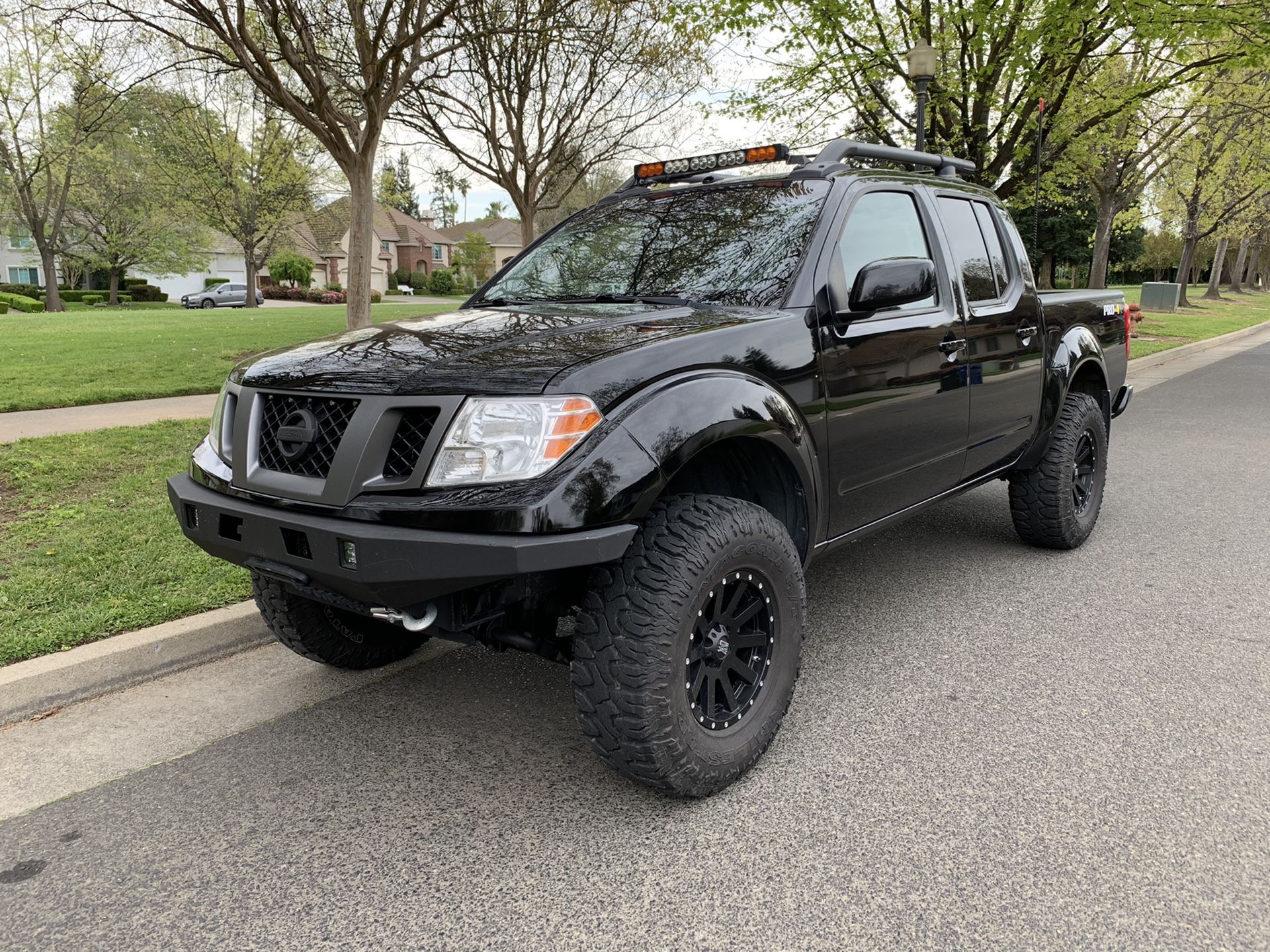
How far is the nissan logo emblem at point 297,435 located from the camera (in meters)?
2.48

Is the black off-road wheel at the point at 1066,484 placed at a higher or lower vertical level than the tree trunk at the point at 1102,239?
lower

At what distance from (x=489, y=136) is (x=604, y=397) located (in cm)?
1933

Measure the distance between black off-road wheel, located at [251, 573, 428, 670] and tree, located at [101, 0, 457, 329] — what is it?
26.4ft

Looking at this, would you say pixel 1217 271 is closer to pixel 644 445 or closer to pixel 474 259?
pixel 474 259

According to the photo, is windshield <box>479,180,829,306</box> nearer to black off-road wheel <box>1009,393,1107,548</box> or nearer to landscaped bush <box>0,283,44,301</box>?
black off-road wheel <box>1009,393,1107,548</box>

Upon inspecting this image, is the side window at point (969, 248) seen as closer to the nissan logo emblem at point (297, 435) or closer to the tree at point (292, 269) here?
the nissan logo emblem at point (297, 435)

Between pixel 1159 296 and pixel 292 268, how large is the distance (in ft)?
159

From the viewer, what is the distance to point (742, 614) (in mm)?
2693

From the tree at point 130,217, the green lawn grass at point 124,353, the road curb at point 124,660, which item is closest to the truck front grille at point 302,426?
the green lawn grass at point 124,353

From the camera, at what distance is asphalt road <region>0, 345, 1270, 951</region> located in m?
2.15

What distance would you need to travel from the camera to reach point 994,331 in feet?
13.4

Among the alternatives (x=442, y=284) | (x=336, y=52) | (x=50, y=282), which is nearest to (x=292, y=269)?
(x=442, y=284)

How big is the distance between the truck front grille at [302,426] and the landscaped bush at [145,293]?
186ft

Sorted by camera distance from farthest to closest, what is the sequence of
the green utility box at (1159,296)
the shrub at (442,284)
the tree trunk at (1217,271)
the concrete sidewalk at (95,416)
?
the shrub at (442,284) < the tree trunk at (1217,271) < the green utility box at (1159,296) < the concrete sidewalk at (95,416)
